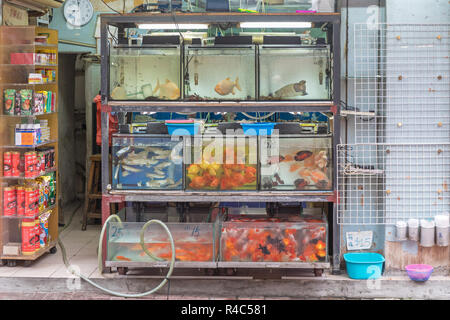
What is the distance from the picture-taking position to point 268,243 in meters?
6.39

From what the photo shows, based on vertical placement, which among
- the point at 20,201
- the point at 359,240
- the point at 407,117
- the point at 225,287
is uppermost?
the point at 407,117

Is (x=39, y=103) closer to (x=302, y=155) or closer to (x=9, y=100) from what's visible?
(x=9, y=100)

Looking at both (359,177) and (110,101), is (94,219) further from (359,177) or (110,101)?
(359,177)

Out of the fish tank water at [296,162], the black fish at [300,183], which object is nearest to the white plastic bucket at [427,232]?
the fish tank water at [296,162]

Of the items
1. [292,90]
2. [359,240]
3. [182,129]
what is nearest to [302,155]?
[292,90]

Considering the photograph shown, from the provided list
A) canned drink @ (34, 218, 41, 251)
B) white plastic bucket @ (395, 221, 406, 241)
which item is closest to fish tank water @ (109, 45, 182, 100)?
canned drink @ (34, 218, 41, 251)

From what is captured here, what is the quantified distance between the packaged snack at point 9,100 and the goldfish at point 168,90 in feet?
5.65

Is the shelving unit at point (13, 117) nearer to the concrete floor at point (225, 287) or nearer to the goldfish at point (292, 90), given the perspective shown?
the concrete floor at point (225, 287)

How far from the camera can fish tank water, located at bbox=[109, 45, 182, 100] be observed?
21.1ft

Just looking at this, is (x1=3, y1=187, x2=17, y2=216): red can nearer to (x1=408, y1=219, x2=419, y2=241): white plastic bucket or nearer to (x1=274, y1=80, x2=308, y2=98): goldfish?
(x1=274, y1=80, x2=308, y2=98): goldfish

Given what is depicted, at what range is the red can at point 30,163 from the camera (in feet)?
22.2

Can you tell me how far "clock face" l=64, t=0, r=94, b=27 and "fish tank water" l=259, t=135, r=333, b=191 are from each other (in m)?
5.22

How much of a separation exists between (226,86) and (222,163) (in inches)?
34.7

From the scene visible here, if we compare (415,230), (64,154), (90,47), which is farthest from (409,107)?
(64,154)
